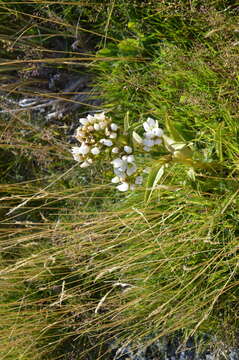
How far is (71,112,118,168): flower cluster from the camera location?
4.01 ft

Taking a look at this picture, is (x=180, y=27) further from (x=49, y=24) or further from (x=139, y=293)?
(x=139, y=293)

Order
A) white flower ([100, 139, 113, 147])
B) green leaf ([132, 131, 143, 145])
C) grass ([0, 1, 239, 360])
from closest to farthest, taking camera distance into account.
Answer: white flower ([100, 139, 113, 147]), green leaf ([132, 131, 143, 145]), grass ([0, 1, 239, 360])

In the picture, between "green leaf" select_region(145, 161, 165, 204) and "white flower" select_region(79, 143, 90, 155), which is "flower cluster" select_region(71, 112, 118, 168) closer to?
"white flower" select_region(79, 143, 90, 155)

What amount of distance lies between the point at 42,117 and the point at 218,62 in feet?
3.85

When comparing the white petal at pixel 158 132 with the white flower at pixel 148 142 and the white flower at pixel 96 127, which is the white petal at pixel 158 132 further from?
the white flower at pixel 96 127

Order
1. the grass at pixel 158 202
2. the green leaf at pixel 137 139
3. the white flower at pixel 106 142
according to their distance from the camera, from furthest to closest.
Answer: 1. the grass at pixel 158 202
2. the green leaf at pixel 137 139
3. the white flower at pixel 106 142

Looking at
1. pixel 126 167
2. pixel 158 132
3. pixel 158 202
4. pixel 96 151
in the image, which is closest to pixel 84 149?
pixel 96 151

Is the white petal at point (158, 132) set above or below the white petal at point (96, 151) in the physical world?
above

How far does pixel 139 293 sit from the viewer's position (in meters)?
1.80

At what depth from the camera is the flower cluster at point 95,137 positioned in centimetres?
122

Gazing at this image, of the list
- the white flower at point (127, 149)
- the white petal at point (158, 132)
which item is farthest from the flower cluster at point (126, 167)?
the white petal at point (158, 132)

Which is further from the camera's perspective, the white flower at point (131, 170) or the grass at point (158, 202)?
the grass at point (158, 202)

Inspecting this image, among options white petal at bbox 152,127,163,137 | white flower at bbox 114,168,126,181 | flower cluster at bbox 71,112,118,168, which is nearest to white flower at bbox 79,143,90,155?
flower cluster at bbox 71,112,118,168

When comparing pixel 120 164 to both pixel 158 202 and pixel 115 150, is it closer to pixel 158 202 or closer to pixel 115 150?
pixel 115 150
